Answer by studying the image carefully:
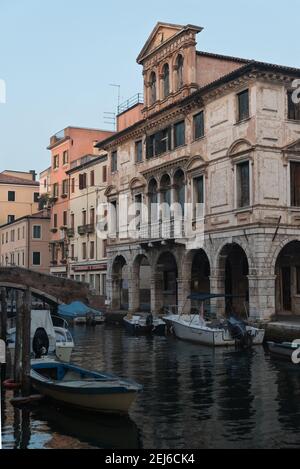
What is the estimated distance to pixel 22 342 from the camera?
54.4 feet

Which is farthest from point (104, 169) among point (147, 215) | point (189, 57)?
point (189, 57)

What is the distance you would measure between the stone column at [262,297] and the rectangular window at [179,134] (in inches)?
403

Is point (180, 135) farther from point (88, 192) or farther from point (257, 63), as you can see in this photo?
point (88, 192)

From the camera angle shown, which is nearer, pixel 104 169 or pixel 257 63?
pixel 257 63

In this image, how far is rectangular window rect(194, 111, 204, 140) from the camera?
108 feet

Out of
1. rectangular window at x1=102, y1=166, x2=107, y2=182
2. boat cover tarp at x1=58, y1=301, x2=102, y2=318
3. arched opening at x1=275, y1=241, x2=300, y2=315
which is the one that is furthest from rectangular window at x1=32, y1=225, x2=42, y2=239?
arched opening at x1=275, y1=241, x2=300, y2=315

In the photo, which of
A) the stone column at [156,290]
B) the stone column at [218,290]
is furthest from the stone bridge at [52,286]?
the stone column at [218,290]

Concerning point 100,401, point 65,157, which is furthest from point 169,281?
point 100,401

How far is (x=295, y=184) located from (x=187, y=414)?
1736cm

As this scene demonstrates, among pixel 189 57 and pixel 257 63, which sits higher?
pixel 189 57

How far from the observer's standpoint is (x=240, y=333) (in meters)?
25.8

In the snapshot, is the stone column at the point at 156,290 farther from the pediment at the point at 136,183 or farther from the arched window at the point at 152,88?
the arched window at the point at 152,88
